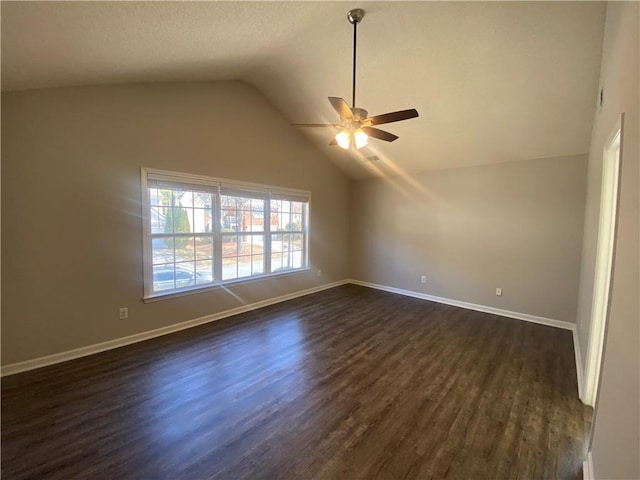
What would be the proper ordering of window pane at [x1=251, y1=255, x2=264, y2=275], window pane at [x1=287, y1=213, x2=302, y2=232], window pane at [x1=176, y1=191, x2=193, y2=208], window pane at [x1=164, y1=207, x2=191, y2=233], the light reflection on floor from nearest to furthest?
the light reflection on floor < window pane at [x1=164, y1=207, x2=191, y2=233] < window pane at [x1=176, y1=191, x2=193, y2=208] < window pane at [x1=251, y1=255, x2=264, y2=275] < window pane at [x1=287, y1=213, x2=302, y2=232]

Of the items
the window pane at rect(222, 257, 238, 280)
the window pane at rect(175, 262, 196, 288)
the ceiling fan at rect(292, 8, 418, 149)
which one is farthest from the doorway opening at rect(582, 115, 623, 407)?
the window pane at rect(175, 262, 196, 288)

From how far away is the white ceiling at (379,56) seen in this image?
2047 millimetres

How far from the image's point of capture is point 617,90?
5.88 feet

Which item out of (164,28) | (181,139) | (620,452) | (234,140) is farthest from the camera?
(234,140)

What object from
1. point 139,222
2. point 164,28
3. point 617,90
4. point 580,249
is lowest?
point 580,249

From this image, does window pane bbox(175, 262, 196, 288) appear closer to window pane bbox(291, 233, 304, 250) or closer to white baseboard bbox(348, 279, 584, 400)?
window pane bbox(291, 233, 304, 250)

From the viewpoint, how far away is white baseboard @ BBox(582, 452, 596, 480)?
1594 mm

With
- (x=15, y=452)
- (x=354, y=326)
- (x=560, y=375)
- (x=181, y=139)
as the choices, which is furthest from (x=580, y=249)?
(x=15, y=452)

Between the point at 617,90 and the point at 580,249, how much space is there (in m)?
2.94

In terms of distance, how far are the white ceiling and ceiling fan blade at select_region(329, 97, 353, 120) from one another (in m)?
0.96

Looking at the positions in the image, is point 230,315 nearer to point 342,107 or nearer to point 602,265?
point 342,107

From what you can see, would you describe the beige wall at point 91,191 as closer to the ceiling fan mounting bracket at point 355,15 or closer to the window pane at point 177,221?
the window pane at point 177,221

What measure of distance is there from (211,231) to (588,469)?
13.9 ft

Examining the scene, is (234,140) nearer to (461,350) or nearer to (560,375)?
(461,350)
